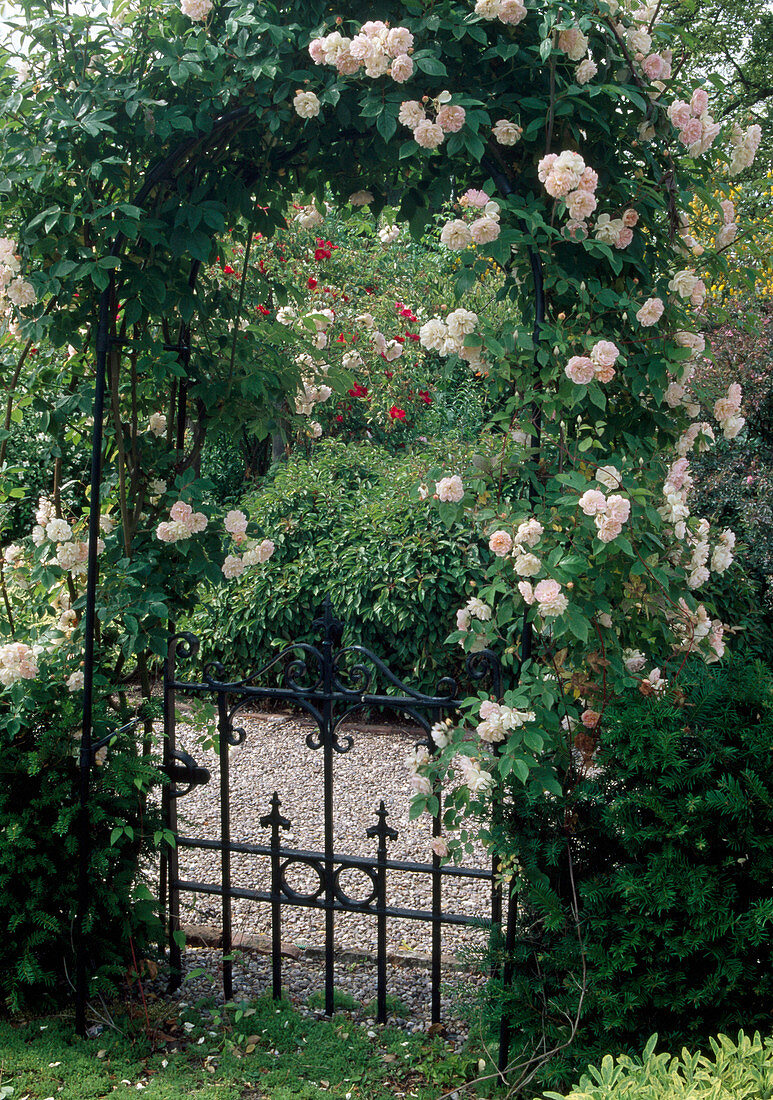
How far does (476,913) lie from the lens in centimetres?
333

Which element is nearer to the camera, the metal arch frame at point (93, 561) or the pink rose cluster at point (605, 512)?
the pink rose cluster at point (605, 512)

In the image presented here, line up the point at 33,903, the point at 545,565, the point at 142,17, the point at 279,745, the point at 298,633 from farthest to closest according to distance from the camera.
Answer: the point at 298,633 → the point at 279,745 → the point at 33,903 → the point at 142,17 → the point at 545,565

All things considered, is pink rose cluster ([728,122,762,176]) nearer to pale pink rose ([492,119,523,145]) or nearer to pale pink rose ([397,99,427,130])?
pale pink rose ([492,119,523,145])

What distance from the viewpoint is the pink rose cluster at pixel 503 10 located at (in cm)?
192

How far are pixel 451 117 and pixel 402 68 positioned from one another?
148 mm

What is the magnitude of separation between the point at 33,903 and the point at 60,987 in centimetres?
33

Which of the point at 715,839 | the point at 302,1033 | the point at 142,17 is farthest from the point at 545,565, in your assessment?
the point at 142,17

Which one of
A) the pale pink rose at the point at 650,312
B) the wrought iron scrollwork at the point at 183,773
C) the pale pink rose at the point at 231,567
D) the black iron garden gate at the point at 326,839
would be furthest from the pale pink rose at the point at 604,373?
the wrought iron scrollwork at the point at 183,773

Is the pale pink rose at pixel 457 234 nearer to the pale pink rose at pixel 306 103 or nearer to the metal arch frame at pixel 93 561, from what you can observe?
the pale pink rose at pixel 306 103

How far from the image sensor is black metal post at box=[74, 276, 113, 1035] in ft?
7.88

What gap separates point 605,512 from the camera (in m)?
1.88

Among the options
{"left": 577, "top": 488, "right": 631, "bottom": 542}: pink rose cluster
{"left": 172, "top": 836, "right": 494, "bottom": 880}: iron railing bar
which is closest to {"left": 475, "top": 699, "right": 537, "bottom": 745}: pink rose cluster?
{"left": 577, "top": 488, "right": 631, "bottom": 542}: pink rose cluster

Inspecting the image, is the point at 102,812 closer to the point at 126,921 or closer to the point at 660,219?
the point at 126,921

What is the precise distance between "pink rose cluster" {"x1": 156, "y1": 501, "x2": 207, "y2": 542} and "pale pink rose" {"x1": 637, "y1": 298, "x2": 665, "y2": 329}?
4.14 ft
